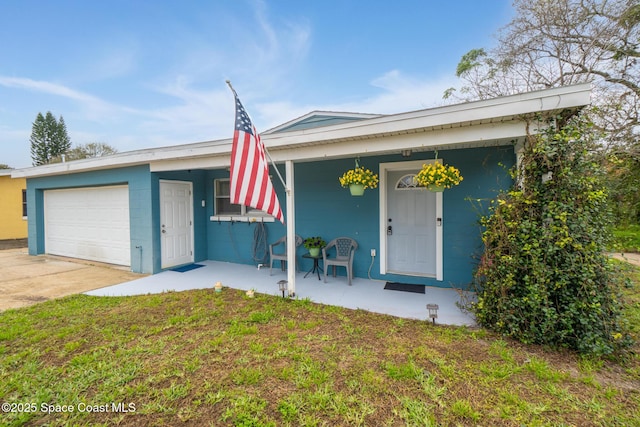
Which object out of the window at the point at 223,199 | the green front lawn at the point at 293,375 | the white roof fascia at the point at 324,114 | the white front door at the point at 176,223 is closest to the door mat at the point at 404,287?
the green front lawn at the point at 293,375

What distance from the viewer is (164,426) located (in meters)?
1.74

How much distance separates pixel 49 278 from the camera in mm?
5340

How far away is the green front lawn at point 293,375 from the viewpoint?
1828mm

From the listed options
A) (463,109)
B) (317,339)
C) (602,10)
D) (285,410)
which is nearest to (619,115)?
(602,10)

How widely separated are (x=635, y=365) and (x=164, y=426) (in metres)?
3.74

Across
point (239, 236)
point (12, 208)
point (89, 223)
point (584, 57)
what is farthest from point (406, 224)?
point (12, 208)

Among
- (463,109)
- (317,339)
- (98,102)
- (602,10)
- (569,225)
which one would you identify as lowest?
(317,339)

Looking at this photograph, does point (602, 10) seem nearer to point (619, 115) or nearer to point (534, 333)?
point (619, 115)

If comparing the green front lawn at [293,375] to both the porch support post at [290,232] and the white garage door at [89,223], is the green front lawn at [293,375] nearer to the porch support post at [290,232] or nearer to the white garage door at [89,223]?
the porch support post at [290,232]

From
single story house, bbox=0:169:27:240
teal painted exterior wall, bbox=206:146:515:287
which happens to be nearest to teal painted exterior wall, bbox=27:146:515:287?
teal painted exterior wall, bbox=206:146:515:287

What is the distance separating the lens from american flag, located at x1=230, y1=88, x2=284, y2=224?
2998 mm

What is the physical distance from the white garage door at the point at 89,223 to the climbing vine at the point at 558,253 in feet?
23.3

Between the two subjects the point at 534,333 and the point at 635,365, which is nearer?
the point at 635,365

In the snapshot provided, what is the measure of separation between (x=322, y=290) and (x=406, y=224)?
186 centimetres
